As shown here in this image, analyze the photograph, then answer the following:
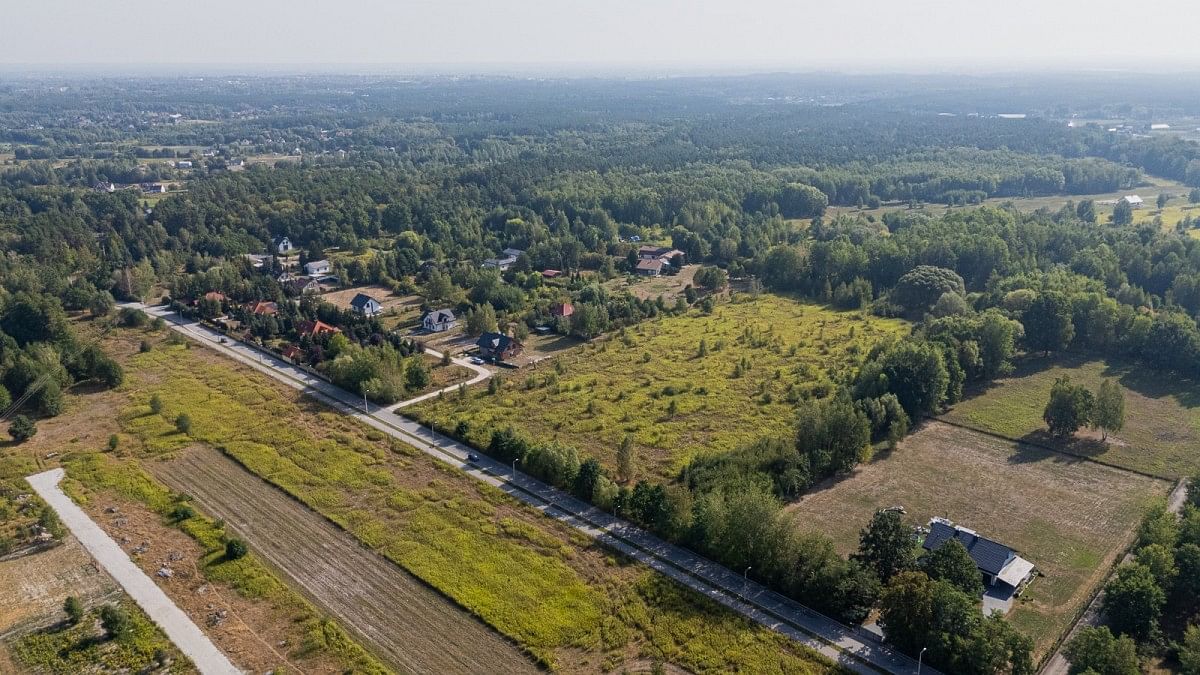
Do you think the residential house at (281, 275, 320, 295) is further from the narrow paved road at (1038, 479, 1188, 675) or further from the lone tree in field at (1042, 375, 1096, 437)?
the narrow paved road at (1038, 479, 1188, 675)

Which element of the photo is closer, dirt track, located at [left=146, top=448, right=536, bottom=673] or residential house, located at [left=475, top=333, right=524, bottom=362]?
dirt track, located at [left=146, top=448, right=536, bottom=673]

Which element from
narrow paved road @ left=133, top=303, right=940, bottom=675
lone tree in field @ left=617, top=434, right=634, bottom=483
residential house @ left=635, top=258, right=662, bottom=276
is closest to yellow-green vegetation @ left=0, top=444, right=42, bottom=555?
narrow paved road @ left=133, top=303, right=940, bottom=675

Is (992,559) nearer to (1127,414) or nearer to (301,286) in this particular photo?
(1127,414)

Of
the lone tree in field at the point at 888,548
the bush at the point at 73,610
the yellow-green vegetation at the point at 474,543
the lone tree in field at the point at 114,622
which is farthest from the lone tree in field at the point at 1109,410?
the bush at the point at 73,610

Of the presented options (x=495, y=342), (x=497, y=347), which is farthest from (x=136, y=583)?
(x=495, y=342)

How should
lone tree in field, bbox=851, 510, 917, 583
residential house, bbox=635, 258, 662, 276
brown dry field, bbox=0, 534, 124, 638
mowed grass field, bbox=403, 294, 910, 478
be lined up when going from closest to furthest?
lone tree in field, bbox=851, 510, 917, 583 → brown dry field, bbox=0, 534, 124, 638 → mowed grass field, bbox=403, 294, 910, 478 → residential house, bbox=635, 258, 662, 276


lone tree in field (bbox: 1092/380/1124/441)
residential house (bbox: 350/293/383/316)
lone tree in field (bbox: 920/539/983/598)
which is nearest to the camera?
lone tree in field (bbox: 920/539/983/598)

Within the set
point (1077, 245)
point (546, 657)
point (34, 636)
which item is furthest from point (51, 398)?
point (1077, 245)
